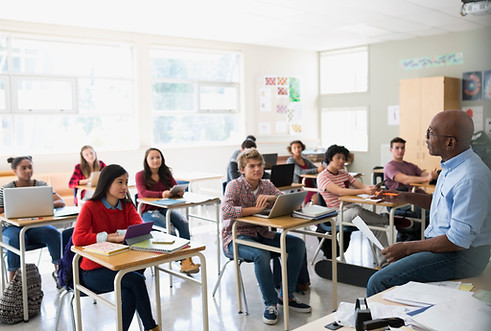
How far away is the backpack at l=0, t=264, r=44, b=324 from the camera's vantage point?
329 centimetres

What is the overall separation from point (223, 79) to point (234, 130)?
979 millimetres

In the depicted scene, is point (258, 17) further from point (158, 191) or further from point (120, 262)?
point (120, 262)

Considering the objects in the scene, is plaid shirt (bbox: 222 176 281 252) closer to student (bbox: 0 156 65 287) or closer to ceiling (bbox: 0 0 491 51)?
student (bbox: 0 156 65 287)

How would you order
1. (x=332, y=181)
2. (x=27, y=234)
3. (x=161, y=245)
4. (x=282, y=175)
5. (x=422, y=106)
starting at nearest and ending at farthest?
(x=161, y=245) < (x=27, y=234) < (x=332, y=181) < (x=282, y=175) < (x=422, y=106)

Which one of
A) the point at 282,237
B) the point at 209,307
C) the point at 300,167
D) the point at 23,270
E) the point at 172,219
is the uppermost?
the point at 300,167

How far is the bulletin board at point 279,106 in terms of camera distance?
362 inches

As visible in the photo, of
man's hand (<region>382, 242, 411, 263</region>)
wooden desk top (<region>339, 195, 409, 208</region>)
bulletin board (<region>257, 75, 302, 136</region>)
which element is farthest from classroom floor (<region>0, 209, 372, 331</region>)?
bulletin board (<region>257, 75, 302, 136</region>)

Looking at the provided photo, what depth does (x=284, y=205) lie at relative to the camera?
129 inches

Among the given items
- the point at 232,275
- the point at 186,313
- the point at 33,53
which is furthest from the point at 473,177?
the point at 33,53

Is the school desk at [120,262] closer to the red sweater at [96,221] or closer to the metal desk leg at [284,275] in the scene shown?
the red sweater at [96,221]

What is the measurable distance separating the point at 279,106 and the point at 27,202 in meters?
6.60

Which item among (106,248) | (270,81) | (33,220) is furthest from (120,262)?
(270,81)

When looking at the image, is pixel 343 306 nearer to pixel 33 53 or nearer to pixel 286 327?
pixel 286 327

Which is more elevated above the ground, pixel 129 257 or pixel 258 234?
pixel 129 257
